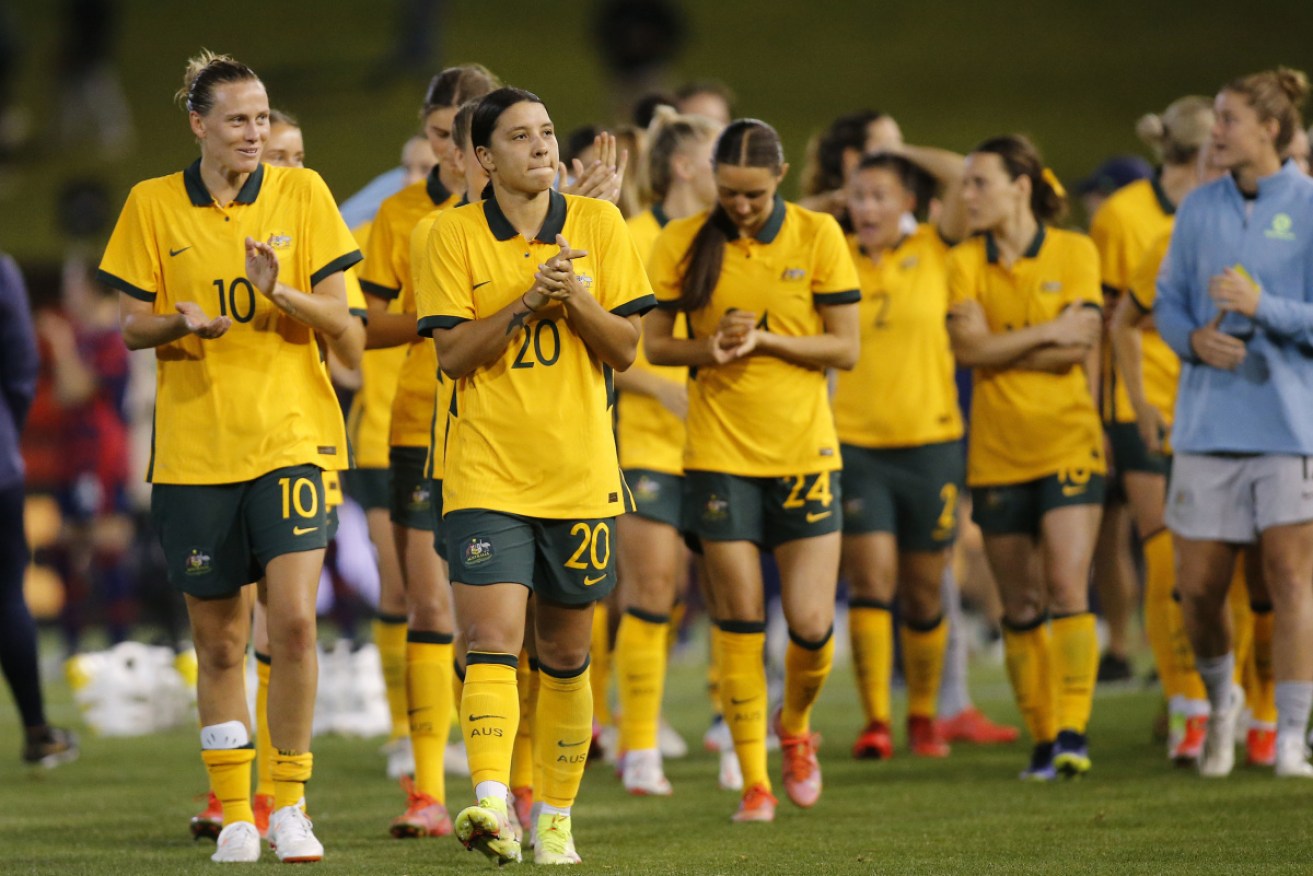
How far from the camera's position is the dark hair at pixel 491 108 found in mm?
5520

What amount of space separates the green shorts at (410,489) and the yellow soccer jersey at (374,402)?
0.69 meters

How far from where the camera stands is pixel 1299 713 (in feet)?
23.9

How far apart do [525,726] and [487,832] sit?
4.33 feet

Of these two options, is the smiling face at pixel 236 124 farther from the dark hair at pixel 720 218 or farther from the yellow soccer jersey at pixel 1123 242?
the yellow soccer jersey at pixel 1123 242

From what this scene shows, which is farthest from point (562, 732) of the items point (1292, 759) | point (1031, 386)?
point (1292, 759)

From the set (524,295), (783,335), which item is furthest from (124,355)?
(524,295)

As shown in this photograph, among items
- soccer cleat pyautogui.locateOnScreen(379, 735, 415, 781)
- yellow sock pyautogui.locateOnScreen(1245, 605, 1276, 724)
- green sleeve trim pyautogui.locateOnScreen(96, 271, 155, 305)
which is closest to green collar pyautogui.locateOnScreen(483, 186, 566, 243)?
green sleeve trim pyautogui.locateOnScreen(96, 271, 155, 305)

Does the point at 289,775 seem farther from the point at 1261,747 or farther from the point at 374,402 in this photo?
the point at 1261,747

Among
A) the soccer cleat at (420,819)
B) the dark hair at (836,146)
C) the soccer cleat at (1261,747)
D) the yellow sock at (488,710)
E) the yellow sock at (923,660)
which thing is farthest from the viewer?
the dark hair at (836,146)

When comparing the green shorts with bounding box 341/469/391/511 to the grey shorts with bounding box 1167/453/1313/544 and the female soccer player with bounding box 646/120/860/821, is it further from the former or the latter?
the grey shorts with bounding box 1167/453/1313/544

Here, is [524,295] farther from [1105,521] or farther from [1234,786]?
[1105,521]

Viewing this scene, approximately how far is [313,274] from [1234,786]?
3839 mm

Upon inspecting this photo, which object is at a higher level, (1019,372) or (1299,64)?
(1299,64)

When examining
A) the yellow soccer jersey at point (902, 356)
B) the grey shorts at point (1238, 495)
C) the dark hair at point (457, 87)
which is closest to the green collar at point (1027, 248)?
the yellow soccer jersey at point (902, 356)
